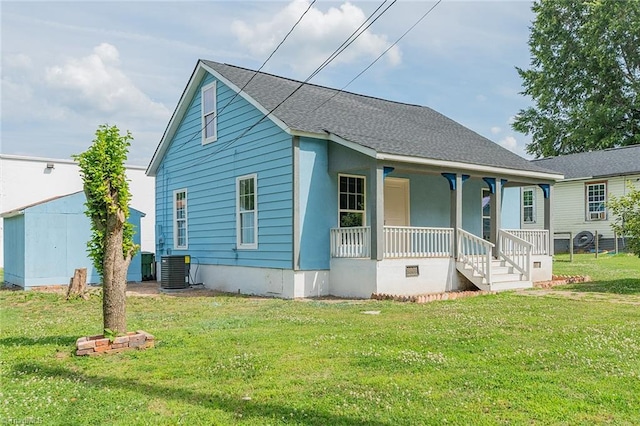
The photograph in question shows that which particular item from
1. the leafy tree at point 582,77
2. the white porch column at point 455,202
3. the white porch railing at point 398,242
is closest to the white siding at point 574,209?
the leafy tree at point 582,77

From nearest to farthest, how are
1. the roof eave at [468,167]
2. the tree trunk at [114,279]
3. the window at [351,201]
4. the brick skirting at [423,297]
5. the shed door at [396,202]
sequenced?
1. the tree trunk at [114,279]
2. the brick skirting at [423,297]
3. the roof eave at [468,167]
4. the window at [351,201]
5. the shed door at [396,202]

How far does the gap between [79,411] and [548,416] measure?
3.69 m

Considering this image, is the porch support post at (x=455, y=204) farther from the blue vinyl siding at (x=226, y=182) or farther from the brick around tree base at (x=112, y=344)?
the brick around tree base at (x=112, y=344)

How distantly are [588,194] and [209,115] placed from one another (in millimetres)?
19870

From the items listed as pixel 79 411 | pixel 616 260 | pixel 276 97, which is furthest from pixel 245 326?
pixel 616 260

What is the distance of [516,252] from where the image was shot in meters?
13.7

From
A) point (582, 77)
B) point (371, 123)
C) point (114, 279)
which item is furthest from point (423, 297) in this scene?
point (582, 77)

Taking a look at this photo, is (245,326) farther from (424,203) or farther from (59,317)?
(424,203)

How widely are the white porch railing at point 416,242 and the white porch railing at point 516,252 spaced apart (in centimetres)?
188

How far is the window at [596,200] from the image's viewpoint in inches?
1003

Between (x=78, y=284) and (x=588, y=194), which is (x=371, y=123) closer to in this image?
(x=78, y=284)

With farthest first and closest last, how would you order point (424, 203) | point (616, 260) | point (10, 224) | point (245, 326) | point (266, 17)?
point (616, 260) < point (10, 224) < point (424, 203) < point (266, 17) < point (245, 326)

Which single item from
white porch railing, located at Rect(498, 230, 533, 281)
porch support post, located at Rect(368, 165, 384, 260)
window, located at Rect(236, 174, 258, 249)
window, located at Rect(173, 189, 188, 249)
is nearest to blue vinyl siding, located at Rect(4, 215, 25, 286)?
window, located at Rect(173, 189, 188, 249)

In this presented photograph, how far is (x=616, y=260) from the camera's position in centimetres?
2036
